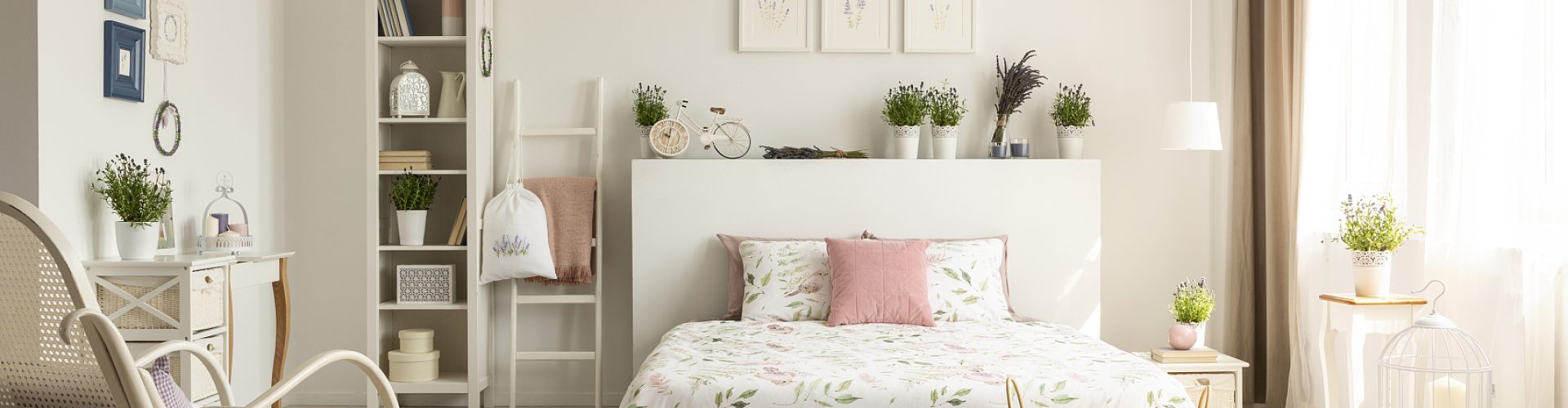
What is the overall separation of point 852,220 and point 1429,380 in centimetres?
220

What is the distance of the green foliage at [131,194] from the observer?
3.23m

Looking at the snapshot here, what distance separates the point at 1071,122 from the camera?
4492 mm

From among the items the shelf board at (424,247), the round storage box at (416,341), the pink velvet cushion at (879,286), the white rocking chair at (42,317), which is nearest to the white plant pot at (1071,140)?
the pink velvet cushion at (879,286)

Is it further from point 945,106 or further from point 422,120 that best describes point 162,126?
point 945,106

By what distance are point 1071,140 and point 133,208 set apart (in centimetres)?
362

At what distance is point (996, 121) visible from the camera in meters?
4.56

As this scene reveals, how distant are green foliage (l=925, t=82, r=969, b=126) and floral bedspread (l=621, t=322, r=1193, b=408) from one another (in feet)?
3.83

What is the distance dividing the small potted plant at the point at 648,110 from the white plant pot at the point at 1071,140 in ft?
5.84

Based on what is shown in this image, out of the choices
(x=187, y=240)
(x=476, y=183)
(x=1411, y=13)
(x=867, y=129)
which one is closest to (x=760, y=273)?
(x=867, y=129)

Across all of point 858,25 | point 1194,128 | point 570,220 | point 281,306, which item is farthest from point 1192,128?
point 281,306

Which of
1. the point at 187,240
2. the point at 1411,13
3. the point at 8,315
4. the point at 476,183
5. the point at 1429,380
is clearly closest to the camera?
the point at 8,315

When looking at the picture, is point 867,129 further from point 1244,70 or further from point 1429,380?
point 1429,380

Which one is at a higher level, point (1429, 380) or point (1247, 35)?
point (1247, 35)

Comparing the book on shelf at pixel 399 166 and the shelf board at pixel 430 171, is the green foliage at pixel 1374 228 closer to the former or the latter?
the shelf board at pixel 430 171
